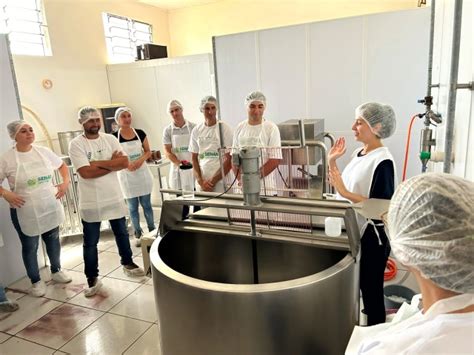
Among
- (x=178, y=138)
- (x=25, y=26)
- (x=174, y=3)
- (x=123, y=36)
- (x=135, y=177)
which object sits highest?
(x=174, y=3)

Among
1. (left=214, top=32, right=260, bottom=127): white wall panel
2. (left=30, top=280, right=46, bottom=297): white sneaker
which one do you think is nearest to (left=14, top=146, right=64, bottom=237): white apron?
(left=30, top=280, right=46, bottom=297): white sneaker

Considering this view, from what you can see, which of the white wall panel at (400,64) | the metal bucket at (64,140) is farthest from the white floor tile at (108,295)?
the white wall panel at (400,64)

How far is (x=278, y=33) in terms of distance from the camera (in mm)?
3199

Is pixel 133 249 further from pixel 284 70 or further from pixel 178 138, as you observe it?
pixel 284 70

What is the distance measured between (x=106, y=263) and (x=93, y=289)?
507mm

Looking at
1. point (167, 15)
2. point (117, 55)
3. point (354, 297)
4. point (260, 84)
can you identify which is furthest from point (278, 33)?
point (167, 15)

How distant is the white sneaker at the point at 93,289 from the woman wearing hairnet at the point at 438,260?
2.26 m

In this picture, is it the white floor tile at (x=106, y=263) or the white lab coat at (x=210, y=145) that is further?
the white floor tile at (x=106, y=263)

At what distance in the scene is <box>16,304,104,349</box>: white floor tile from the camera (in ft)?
6.72

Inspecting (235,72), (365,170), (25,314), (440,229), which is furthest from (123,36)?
(440,229)

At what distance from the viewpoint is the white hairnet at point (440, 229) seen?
60 centimetres

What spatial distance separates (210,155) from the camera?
2623 millimetres

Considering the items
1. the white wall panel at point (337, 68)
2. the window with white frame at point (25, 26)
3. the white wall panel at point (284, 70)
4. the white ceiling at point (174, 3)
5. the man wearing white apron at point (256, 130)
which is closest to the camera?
the man wearing white apron at point (256, 130)

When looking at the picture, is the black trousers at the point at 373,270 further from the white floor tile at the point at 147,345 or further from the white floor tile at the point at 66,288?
the white floor tile at the point at 66,288
